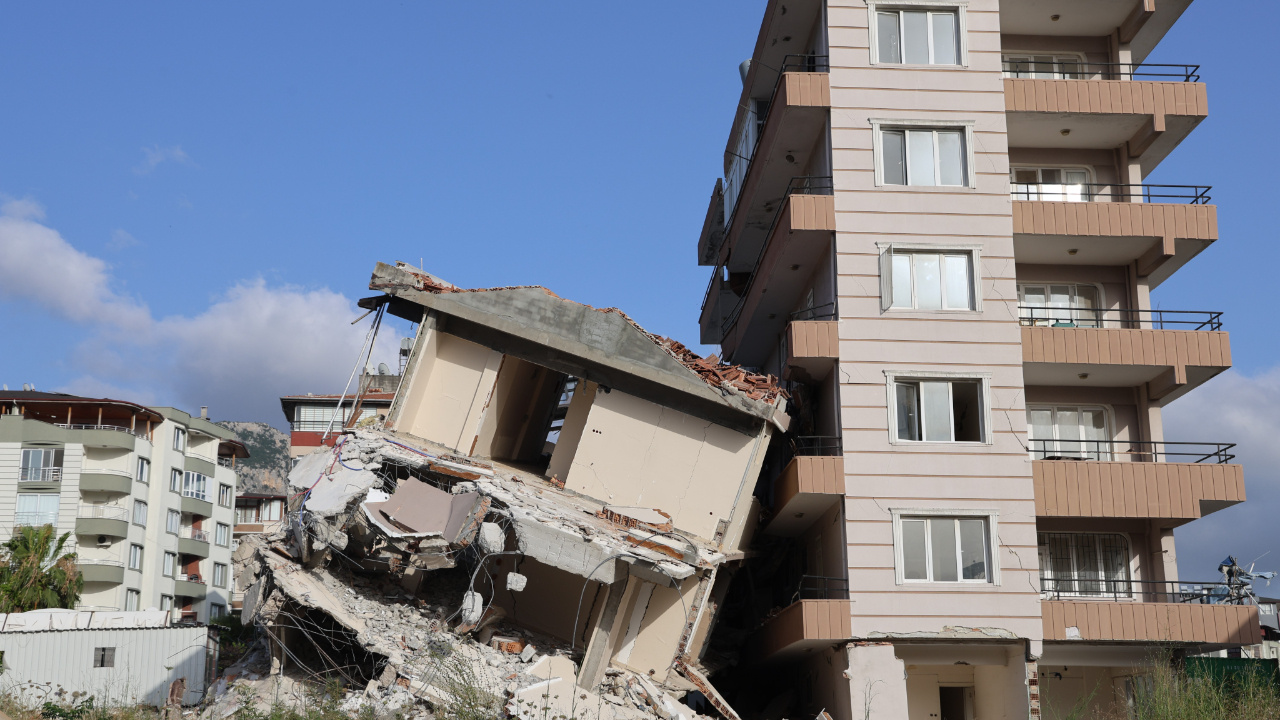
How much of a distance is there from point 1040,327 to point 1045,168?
5249 millimetres

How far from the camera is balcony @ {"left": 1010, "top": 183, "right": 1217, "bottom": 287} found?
2530 cm

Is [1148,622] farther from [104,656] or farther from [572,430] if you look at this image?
[104,656]

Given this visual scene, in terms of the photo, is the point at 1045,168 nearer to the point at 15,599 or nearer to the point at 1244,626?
the point at 1244,626

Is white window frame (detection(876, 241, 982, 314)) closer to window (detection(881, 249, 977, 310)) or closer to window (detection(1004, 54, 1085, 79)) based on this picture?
window (detection(881, 249, 977, 310))

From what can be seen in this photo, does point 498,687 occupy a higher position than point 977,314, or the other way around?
point 977,314

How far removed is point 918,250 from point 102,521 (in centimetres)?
5209

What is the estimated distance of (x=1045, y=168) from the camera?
90.5ft

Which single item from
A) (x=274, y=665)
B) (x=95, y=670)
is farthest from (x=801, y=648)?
(x=95, y=670)

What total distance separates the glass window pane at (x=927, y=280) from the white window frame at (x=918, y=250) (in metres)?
0.16

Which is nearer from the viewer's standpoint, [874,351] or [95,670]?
[874,351]

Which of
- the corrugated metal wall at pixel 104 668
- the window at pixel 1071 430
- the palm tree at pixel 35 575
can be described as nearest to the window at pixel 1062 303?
the window at pixel 1071 430

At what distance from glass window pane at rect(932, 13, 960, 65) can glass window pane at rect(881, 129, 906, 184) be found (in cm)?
212

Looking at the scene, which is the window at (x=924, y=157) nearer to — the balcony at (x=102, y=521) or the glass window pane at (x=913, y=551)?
the glass window pane at (x=913, y=551)

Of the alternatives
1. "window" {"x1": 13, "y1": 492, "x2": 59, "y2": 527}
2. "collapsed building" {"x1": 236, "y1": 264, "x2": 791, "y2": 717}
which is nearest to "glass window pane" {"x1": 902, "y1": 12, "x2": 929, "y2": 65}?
"collapsed building" {"x1": 236, "y1": 264, "x2": 791, "y2": 717}
